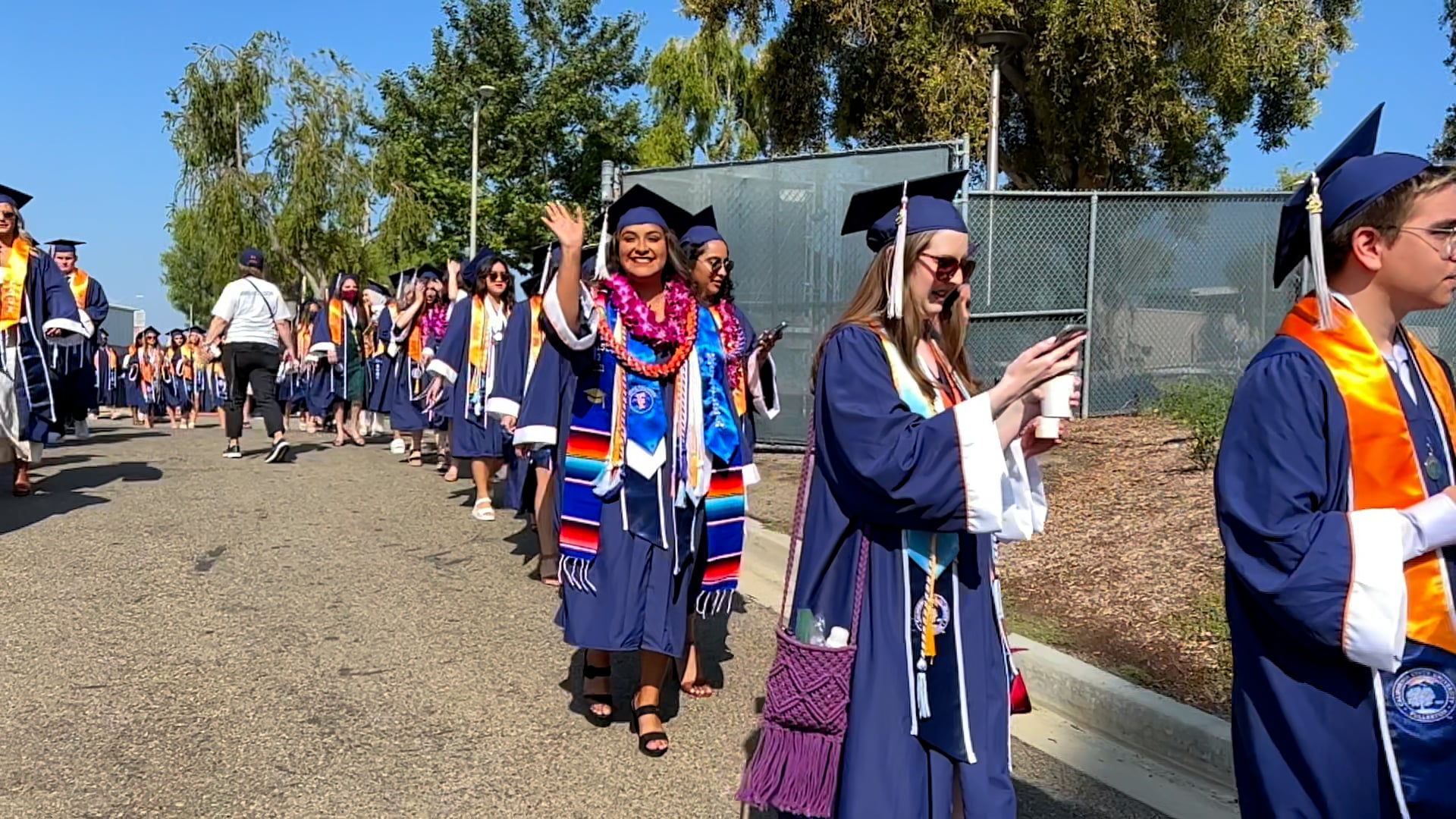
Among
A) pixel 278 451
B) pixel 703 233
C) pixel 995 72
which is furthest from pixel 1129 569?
pixel 995 72

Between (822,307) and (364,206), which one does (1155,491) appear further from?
(364,206)

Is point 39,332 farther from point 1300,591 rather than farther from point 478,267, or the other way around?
point 1300,591

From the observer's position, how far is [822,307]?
33.5 feet

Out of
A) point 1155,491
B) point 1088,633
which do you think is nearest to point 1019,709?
point 1088,633

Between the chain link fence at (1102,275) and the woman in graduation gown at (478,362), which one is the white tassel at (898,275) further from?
the chain link fence at (1102,275)

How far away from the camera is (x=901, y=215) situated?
2.62m

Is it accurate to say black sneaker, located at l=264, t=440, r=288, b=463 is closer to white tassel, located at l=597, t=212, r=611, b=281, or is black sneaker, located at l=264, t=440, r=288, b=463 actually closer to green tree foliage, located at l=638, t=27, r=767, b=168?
white tassel, located at l=597, t=212, r=611, b=281

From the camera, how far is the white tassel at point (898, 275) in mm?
2549

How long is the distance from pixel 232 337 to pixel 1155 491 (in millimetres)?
8416

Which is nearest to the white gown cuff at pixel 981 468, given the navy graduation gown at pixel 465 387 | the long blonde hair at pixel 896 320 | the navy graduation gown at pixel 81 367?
the long blonde hair at pixel 896 320

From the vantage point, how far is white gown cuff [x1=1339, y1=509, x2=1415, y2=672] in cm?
194

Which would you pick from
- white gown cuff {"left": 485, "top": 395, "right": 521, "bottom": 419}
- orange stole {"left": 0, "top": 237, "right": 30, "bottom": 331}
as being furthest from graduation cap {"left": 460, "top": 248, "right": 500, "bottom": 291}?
orange stole {"left": 0, "top": 237, "right": 30, "bottom": 331}

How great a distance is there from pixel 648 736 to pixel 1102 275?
757cm

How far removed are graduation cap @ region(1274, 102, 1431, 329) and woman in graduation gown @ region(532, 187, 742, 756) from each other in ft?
7.71
